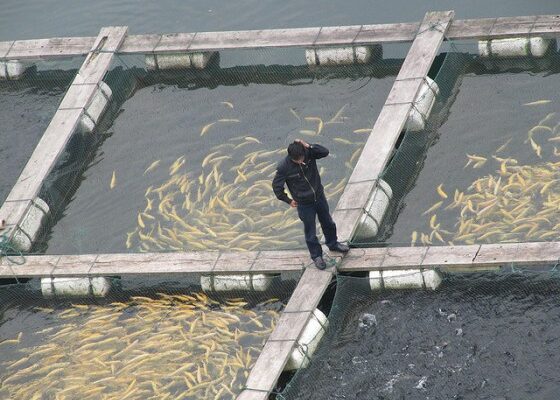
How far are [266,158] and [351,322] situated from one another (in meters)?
4.27

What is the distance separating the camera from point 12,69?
928 inches

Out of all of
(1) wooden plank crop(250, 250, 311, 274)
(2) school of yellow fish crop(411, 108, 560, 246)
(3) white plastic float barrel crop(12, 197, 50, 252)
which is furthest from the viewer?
(3) white plastic float barrel crop(12, 197, 50, 252)

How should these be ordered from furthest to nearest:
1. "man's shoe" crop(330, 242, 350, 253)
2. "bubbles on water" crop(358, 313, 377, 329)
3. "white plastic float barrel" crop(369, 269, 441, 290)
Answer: "man's shoe" crop(330, 242, 350, 253) → "white plastic float barrel" crop(369, 269, 441, 290) → "bubbles on water" crop(358, 313, 377, 329)

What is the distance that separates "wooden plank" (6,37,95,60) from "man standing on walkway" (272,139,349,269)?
7692mm

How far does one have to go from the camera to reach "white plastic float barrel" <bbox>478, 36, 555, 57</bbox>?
820 inches

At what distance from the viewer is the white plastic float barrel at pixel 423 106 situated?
1977 cm

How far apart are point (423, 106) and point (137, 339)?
594cm

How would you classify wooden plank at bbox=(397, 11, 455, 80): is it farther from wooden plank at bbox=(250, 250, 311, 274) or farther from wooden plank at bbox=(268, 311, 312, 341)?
wooden plank at bbox=(268, 311, 312, 341)

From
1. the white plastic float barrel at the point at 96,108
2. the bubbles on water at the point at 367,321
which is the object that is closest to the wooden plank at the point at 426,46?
the bubbles on water at the point at 367,321

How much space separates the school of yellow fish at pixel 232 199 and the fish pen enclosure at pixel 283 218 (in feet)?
0.12

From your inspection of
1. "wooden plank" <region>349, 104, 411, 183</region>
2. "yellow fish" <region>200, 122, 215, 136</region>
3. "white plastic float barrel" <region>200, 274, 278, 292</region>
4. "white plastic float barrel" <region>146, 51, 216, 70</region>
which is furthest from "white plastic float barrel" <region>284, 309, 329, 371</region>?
A: "white plastic float barrel" <region>146, 51, 216, 70</region>

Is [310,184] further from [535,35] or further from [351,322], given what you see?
[535,35]

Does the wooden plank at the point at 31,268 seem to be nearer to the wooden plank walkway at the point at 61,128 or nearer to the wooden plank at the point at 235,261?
the wooden plank walkway at the point at 61,128

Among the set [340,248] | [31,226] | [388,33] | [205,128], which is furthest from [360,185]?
[31,226]
